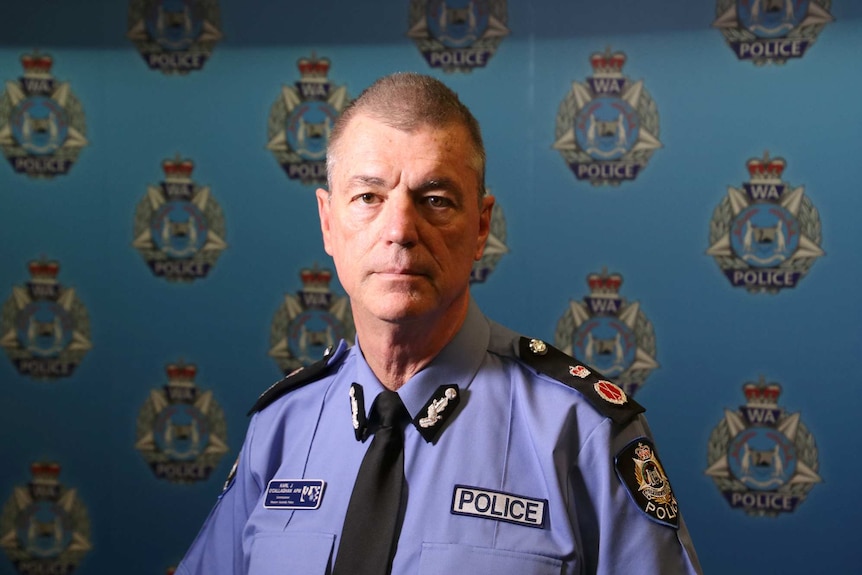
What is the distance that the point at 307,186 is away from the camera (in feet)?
8.48

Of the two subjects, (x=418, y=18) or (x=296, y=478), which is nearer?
(x=296, y=478)

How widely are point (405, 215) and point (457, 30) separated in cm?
152

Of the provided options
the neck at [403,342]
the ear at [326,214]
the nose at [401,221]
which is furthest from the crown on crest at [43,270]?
the nose at [401,221]

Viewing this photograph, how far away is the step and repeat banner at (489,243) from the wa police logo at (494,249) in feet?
0.04

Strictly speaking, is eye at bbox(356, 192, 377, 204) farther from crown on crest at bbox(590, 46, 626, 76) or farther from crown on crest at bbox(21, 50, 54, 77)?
crown on crest at bbox(21, 50, 54, 77)

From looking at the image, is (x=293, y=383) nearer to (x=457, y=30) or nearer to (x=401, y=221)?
(x=401, y=221)

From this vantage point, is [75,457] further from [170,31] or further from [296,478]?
[296,478]

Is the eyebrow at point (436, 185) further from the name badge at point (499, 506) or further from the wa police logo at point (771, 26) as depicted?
the wa police logo at point (771, 26)

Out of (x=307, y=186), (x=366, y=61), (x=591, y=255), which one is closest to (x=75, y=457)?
(x=307, y=186)

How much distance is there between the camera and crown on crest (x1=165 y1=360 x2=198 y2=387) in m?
2.65

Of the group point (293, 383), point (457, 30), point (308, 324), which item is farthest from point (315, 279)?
point (293, 383)

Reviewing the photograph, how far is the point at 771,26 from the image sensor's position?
238 centimetres

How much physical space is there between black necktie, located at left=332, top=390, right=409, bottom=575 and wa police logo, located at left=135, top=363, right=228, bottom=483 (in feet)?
5.19

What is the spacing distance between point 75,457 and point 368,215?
192 centimetres
